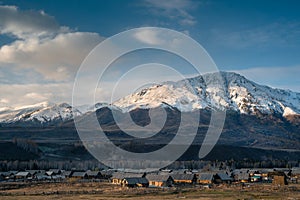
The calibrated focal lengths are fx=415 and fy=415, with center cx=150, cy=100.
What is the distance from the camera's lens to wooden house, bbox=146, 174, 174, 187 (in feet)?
249

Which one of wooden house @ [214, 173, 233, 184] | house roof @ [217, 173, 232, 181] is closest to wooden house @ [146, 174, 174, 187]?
wooden house @ [214, 173, 233, 184]

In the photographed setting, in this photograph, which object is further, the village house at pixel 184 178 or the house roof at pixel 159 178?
the village house at pixel 184 178

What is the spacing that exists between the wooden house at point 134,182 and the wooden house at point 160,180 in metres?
2.31

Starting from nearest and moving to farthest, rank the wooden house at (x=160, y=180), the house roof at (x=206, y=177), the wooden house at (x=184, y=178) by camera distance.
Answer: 1. the wooden house at (x=160, y=180)
2. the wooden house at (x=184, y=178)
3. the house roof at (x=206, y=177)

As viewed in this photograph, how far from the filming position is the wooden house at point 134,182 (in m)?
72.9

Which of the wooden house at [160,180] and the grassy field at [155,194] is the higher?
the wooden house at [160,180]

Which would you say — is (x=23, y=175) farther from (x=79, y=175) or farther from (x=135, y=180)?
(x=135, y=180)

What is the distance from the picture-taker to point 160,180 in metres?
77.0

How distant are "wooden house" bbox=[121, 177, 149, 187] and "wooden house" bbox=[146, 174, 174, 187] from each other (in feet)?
7.57

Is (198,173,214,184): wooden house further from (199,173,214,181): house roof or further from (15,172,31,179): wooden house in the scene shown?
(15,172,31,179): wooden house

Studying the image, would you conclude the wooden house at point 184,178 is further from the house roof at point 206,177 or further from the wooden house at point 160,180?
the wooden house at point 160,180

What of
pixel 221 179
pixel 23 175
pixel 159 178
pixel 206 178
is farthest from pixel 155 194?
pixel 23 175

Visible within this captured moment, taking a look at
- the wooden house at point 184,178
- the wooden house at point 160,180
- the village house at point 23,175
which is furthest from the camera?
the village house at point 23,175

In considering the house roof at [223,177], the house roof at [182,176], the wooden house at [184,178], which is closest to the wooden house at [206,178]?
the wooden house at [184,178]
